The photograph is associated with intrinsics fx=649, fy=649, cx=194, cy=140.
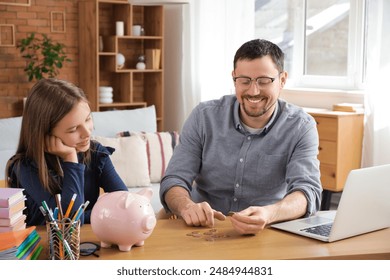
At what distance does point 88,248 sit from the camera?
1774 mm

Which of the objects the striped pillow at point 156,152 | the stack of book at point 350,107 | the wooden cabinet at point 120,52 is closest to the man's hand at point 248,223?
the striped pillow at point 156,152

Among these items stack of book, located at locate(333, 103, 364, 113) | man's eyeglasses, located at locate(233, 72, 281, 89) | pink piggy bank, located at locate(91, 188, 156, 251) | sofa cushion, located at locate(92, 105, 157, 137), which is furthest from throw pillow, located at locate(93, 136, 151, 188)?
pink piggy bank, located at locate(91, 188, 156, 251)

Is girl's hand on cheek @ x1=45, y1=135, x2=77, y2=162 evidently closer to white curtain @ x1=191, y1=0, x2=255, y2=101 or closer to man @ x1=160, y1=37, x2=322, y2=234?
man @ x1=160, y1=37, x2=322, y2=234

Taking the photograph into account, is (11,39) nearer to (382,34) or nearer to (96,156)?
(382,34)

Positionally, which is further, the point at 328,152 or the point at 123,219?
the point at 328,152

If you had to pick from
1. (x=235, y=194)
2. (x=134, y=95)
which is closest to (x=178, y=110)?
(x=134, y=95)

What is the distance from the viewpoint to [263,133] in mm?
2578

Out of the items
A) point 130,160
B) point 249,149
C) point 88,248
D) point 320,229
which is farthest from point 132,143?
point 88,248

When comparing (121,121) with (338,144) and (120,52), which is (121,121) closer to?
(338,144)

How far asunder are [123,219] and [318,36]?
3.94 metres

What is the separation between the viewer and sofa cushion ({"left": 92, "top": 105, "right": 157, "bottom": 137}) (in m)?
4.33

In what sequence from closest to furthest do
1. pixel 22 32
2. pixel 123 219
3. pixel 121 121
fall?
pixel 123 219 → pixel 121 121 → pixel 22 32

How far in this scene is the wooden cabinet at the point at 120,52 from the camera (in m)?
5.73

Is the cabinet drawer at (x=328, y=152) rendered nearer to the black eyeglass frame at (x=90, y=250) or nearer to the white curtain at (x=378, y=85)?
the white curtain at (x=378, y=85)
